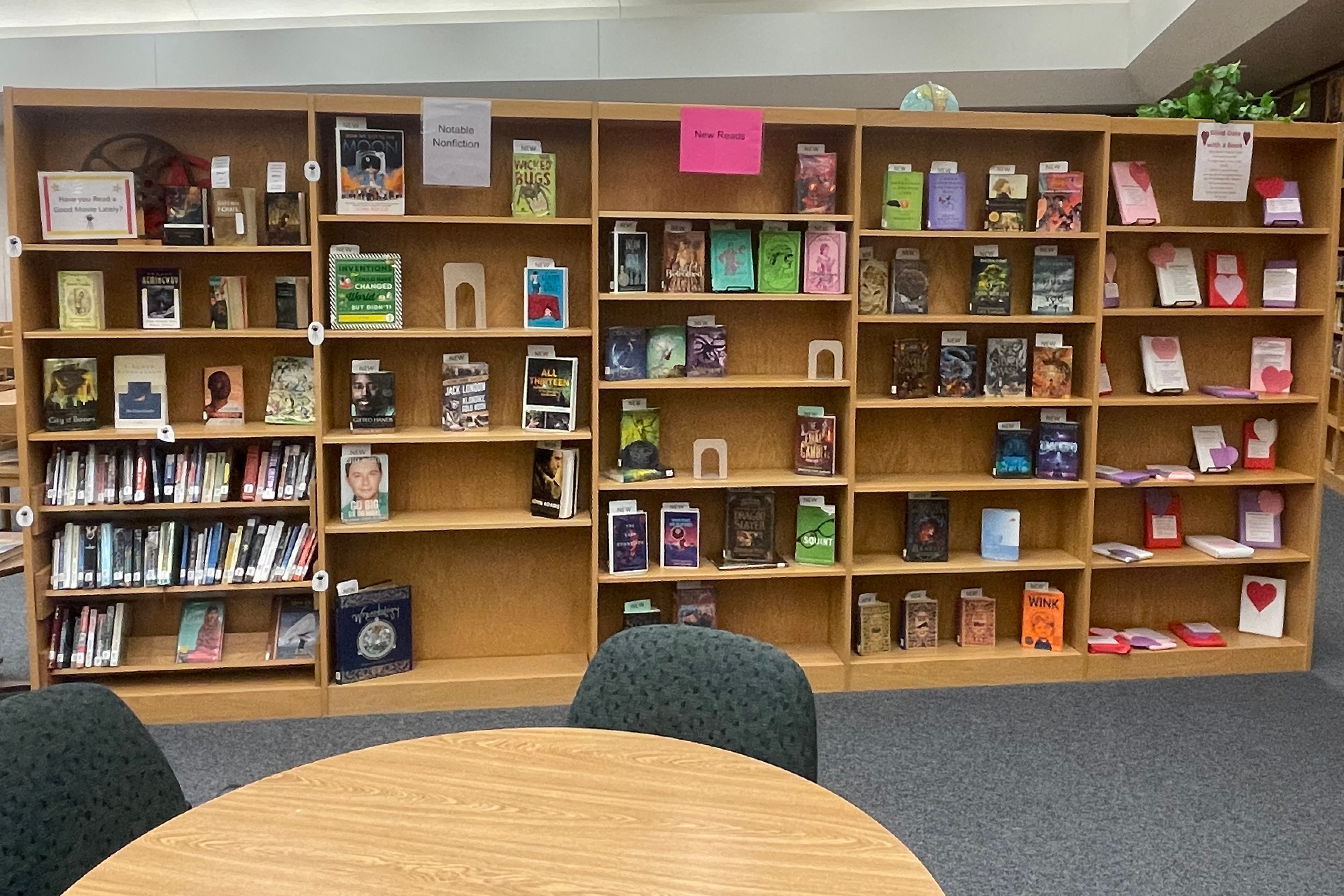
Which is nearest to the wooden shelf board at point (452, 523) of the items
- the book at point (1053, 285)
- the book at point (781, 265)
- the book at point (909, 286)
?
the book at point (781, 265)

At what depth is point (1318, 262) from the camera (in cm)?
434

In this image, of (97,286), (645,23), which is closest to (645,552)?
(97,286)

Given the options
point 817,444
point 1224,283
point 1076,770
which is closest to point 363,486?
point 817,444

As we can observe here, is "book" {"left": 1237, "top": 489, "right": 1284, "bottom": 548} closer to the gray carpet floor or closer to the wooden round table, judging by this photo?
the gray carpet floor

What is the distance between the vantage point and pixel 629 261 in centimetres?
398

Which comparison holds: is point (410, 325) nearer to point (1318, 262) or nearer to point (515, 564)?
point (515, 564)

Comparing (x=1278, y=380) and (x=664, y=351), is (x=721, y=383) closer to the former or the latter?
(x=664, y=351)

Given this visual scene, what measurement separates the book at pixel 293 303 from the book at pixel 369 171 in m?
0.28

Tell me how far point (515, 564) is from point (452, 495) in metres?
0.36

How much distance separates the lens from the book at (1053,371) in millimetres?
4277

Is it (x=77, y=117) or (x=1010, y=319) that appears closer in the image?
(x=77, y=117)

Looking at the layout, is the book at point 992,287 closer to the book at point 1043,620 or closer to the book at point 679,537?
the book at point 1043,620

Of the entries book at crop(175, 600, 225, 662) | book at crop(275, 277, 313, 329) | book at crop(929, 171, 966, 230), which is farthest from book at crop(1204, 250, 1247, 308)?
book at crop(175, 600, 225, 662)

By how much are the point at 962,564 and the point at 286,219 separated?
274cm
